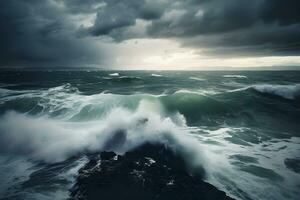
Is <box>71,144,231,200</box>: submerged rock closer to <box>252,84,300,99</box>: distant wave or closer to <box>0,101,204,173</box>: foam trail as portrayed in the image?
<box>0,101,204,173</box>: foam trail

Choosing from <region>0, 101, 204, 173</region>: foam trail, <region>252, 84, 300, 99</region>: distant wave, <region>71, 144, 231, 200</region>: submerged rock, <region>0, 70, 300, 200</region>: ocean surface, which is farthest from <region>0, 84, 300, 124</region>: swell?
<region>71, 144, 231, 200</region>: submerged rock

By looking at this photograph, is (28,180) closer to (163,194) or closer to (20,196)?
(20,196)

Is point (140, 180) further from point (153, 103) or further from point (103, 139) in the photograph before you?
point (153, 103)

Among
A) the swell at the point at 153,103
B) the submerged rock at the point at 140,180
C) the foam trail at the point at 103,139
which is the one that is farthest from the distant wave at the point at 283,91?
the submerged rock at the point at 140,180

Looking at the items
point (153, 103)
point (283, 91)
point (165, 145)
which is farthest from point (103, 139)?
point (283, 91)

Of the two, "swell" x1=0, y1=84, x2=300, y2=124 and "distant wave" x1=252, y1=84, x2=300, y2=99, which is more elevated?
"distant wave" x1=252, y1=84, x2=300, y2=99

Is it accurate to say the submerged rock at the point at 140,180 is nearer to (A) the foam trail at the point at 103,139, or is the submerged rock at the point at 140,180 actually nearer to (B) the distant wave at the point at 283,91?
(A) the foam trail at the point at 103,139

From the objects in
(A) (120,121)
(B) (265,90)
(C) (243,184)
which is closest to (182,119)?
(A) (120,121)

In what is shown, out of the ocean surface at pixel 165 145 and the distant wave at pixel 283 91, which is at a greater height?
the distant wave at pixel 283 91
